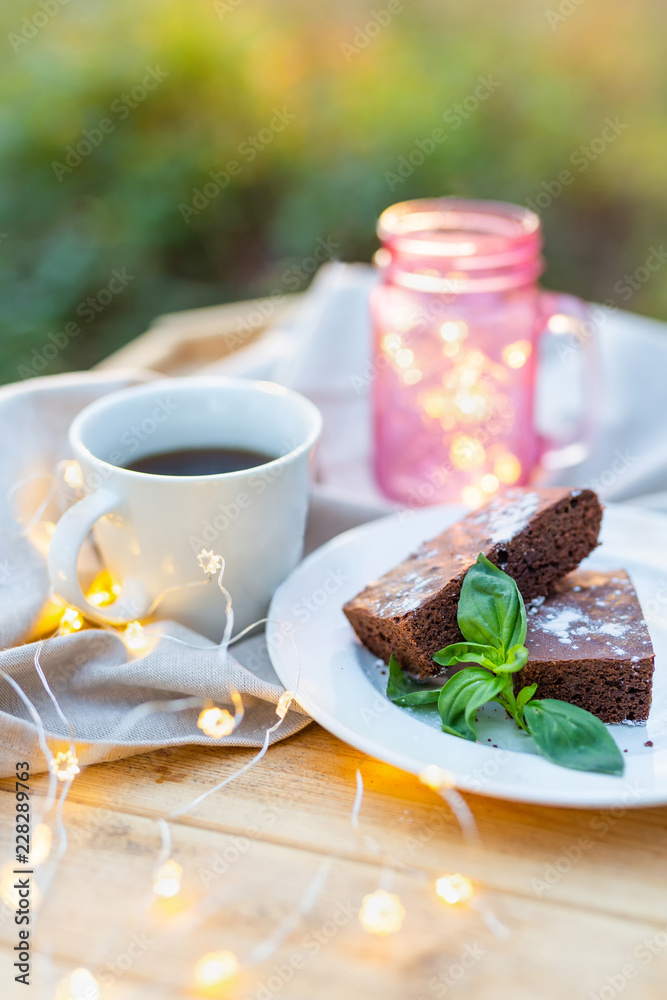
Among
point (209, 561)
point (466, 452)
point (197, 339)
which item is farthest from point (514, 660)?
point (197, 339)

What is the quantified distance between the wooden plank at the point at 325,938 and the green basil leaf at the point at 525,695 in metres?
0.21

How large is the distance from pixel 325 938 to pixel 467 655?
0.32m

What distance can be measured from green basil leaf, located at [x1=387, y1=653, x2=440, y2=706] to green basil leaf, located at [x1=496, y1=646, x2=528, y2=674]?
79 mm

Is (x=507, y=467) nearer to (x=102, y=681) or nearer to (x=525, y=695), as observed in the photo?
(x=525, y=695)

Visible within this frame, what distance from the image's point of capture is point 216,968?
0.75 meters

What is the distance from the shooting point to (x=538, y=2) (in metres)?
3.29

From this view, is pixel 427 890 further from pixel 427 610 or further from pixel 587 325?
pixel 587 325

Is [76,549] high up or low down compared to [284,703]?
up

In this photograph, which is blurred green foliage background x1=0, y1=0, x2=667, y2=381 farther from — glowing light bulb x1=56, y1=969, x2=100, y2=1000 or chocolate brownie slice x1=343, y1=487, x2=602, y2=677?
glowing light bulb x1=56, y1=969, x2=100, y2=1000

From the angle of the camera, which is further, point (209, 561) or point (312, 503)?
point (312, 503)

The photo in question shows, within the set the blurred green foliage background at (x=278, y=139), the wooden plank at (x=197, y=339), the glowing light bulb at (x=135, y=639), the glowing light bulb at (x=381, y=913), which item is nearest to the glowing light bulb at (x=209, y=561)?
the glowing light bulb at (x=135, y=639)

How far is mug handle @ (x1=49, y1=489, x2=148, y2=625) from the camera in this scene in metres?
1.08

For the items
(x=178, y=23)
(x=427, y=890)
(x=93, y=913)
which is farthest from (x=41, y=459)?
(x=178, y=23)

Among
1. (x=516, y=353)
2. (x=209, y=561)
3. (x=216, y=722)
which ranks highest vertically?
(x=516, y=353)
